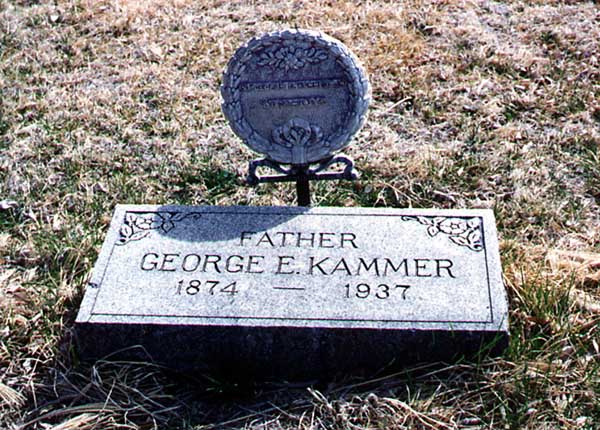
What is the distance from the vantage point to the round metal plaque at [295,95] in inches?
145

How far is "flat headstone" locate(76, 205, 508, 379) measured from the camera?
3.31 m

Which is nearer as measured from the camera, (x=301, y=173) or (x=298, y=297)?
(x=298, y=297)

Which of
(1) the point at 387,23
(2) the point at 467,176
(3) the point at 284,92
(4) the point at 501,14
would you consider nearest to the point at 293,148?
(3) the point at 284,92

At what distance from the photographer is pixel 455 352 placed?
10.9 ft

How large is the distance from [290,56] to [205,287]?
1.03 m

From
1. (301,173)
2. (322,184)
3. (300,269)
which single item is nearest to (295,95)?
(301,173)

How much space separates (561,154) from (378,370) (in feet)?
6.81

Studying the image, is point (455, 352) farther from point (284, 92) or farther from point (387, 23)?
point (387, 23)

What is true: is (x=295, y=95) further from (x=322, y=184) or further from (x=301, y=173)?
(x=322, y=184)

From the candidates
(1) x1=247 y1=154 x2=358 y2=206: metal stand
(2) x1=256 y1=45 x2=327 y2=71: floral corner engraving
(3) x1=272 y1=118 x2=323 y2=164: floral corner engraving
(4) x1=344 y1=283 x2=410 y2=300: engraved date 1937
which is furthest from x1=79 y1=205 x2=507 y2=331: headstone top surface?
(2) x1=256 y1=45 x2=327 y2=71: floral corner engraving

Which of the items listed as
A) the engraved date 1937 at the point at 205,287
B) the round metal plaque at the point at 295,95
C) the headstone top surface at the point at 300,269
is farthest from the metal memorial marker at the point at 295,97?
the engraved date 1937 at the point at 205,287

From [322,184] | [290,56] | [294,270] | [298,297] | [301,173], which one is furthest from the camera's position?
[322,184]

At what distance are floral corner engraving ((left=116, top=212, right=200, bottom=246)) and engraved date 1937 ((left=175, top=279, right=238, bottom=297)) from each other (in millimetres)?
390

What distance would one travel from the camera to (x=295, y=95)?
378cm
